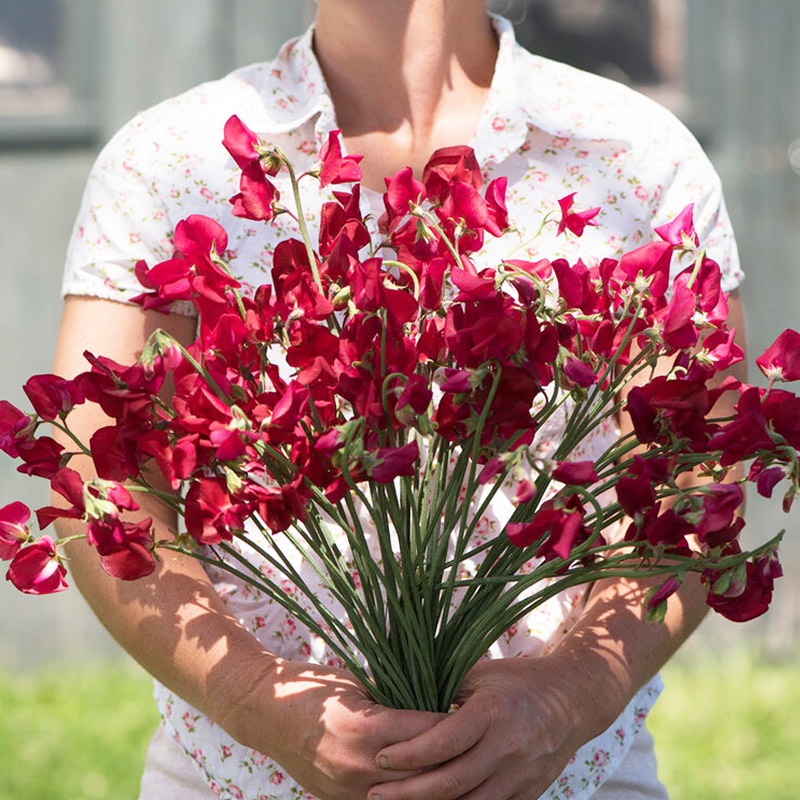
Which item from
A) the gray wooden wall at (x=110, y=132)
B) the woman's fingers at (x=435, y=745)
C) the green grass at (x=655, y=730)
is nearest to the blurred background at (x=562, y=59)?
the gray wooden wall at (x=110, y=132)

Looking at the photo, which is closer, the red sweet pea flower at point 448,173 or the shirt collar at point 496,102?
the red sweet pea flower at point 448,173

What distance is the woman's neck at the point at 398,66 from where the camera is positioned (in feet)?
4.91

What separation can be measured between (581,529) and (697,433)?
11cm

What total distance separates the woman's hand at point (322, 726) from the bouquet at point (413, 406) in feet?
0.28

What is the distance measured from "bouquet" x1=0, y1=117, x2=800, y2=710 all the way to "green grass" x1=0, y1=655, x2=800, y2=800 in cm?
222

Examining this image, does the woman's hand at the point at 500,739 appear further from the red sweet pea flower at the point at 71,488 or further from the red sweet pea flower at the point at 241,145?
the red sweet pea flower at the point at 241,145

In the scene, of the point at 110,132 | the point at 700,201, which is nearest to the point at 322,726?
the point at 700,201

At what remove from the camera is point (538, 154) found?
1505 mm

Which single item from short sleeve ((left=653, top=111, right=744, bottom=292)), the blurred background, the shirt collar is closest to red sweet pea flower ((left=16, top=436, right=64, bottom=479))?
the shirt collar

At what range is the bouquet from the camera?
36.5 inches

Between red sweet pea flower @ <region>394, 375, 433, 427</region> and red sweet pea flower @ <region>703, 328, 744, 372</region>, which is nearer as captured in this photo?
red sweet pea flower @ <region>394, 375, 433, 427</region>

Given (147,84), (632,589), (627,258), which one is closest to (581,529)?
(627,258)

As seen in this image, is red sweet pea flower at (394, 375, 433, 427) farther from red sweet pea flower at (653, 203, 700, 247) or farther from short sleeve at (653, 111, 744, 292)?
short sleeve at (653, 111, 744, 292)

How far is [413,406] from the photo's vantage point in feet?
3.03
